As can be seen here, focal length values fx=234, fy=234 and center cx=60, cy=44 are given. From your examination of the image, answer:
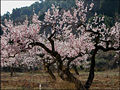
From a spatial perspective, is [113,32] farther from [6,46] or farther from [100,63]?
[100,63]

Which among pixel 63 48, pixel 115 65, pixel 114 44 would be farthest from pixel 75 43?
pixel 115 65

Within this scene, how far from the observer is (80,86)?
14242 mm

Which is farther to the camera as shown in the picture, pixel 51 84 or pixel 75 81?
pixel 51 84

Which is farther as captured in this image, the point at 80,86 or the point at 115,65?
the point at 115,65

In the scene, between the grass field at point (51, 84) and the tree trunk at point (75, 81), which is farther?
the grass field at point (51, 84)

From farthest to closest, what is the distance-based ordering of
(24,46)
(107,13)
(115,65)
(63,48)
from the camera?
(107,13) → (115,65) → (63,48) → (24,46)

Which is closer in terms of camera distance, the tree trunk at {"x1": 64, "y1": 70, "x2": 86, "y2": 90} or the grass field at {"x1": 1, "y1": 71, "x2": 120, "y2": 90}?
the tree trunk at {"x1": 64, "y1": 70, "x2": 86, "y2": 90}

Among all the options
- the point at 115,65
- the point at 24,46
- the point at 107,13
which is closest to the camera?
the point at 24,46

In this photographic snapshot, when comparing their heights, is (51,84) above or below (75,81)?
below

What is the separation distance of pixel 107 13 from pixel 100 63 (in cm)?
3454

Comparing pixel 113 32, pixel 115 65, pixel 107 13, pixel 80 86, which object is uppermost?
pixel 107 13

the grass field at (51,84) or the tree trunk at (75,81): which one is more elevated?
the tree trunk at (75,81)

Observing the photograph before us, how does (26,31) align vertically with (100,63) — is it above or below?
above

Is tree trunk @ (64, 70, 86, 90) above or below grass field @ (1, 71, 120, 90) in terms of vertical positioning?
above
